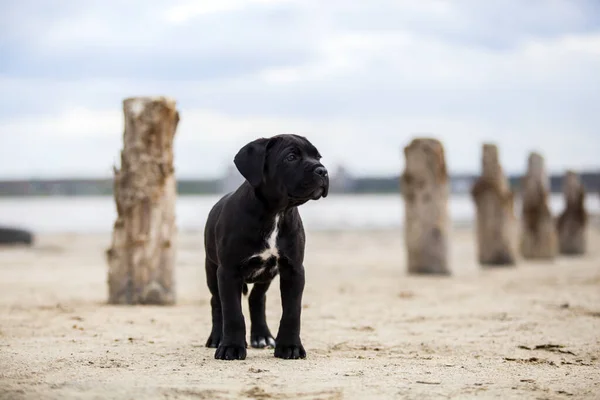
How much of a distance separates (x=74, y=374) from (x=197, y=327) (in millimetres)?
2912

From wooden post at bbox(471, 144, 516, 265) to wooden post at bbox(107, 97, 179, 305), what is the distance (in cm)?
764

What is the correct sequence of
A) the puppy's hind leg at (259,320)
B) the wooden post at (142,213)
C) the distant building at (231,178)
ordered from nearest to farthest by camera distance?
the puppy's hind leg at (259,320) → the wooden post at (142,213) → the distant building at (231,178)

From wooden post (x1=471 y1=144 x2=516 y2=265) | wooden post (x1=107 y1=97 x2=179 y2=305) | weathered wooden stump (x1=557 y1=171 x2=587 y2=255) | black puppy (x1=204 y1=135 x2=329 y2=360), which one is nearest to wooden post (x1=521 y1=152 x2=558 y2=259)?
wooden post (x1=471 y1=144 x2=516 y2=265)

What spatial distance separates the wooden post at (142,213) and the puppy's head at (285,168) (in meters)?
4.02

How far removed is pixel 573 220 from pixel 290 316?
14.7 meters

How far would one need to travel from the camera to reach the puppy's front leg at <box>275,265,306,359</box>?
6.10 meters

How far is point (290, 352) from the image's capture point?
6.08m

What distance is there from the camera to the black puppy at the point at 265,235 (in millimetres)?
5902

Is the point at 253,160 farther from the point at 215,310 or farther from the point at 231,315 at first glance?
the point at 215,310

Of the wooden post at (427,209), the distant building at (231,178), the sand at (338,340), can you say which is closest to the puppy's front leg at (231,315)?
the sand at (338,340)

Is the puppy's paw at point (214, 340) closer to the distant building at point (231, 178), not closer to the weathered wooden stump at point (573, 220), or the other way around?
the weathered wooden stump at point (573, 220)

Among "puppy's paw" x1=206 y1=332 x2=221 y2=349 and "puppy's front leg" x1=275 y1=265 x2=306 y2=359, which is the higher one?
"puppy's front leg" x1=275 y1=265 x2=306 y2=359

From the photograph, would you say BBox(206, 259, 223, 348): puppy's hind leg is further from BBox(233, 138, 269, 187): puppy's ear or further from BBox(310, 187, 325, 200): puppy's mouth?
BBox(310, 187, 325, 200): puppy's mouth

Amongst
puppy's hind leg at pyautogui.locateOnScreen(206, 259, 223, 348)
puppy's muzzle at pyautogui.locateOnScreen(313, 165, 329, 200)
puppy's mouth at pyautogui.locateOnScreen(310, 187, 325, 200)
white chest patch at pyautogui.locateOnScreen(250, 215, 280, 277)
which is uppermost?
puppy's muzzle at pyautogui.locateOnScreen(313, 165, 329, 200)
